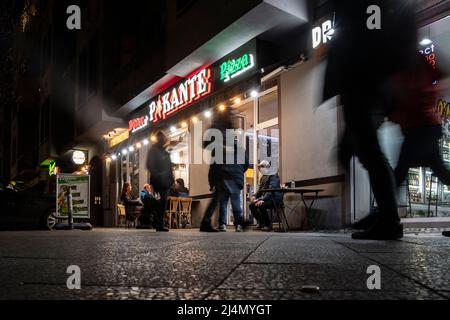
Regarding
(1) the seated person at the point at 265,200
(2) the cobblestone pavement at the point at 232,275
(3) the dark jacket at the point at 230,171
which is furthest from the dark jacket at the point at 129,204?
(2) the cobblestone pavement at the point at 232,275

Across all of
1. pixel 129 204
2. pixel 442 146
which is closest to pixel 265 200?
pixel 442 146

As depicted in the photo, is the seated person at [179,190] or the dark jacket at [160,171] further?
the seated person at [179,190]

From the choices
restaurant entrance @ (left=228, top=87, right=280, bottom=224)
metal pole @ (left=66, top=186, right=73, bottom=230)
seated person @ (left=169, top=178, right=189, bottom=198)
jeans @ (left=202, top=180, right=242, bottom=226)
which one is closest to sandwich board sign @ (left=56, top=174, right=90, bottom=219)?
metal pole @ (left=66, top=186, right=73, bottom=230)

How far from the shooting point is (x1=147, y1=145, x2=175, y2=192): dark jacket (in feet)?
28.2

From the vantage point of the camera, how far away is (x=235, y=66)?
10.6 metres

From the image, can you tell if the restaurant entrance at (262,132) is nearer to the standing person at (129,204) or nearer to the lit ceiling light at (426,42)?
the standing person at (129,204)

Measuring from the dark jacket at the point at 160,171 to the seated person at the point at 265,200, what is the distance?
5.80 ft

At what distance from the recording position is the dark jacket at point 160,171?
8.60 meters

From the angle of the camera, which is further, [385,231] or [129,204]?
[129,204]

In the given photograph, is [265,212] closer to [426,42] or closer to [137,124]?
[426,42]

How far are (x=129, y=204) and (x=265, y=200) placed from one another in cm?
600

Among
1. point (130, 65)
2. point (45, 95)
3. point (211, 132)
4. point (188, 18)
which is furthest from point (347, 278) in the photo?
point (45, 95)

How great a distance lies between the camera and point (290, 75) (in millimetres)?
9672

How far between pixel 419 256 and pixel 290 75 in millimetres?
7394
